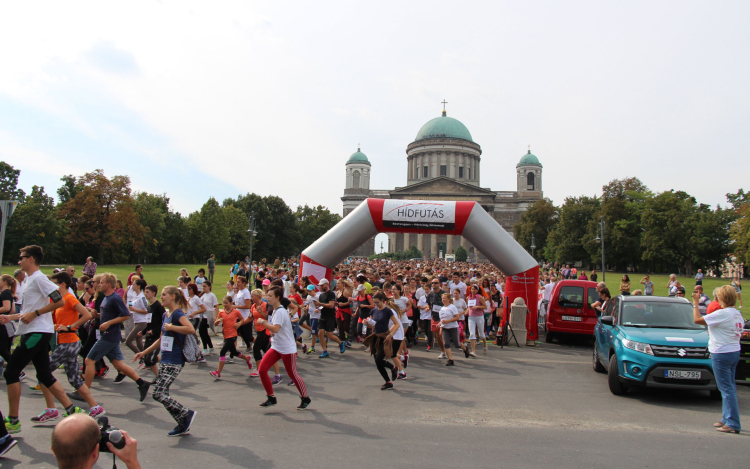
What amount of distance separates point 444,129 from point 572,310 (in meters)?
91.6

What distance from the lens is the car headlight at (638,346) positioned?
24.3ft

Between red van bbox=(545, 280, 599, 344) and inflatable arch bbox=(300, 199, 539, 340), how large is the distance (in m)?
0.51

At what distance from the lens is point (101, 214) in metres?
45.9

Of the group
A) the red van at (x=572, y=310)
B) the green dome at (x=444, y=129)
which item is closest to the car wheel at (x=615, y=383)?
the red van at (x=572, y=310)

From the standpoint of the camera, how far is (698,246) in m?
46.6

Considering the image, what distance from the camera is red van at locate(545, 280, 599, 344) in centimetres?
1353

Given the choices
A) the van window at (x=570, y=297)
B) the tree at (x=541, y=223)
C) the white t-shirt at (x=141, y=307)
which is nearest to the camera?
the white t-shirt at (x=141, y=307)

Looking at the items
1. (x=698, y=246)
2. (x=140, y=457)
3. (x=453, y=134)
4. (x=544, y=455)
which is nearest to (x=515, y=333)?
(x=544, y=455)

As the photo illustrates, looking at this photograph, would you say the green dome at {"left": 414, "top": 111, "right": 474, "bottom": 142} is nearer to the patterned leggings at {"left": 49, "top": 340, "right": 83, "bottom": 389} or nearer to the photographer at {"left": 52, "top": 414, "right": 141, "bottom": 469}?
the patterned leggings at {"left": 49, "top": 340, "right": 83, "bottom": 389}

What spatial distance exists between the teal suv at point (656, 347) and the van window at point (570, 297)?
492 cm

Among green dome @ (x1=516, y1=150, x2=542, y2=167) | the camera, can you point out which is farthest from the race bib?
green dome @ (x1=516, y1=150, x2=542, y2=167)

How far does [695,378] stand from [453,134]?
9724 cm

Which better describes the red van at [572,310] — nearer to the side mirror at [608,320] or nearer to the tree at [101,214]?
the side mirror at [608,320]

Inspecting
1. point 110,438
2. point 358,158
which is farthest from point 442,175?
point 110,438
